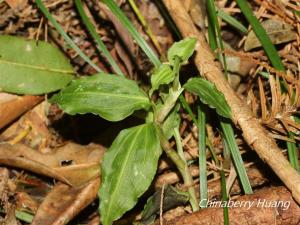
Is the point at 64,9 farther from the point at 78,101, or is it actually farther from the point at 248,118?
the point at 248,118

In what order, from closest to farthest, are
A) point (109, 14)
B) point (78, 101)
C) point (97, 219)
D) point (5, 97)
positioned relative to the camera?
point (78, 101) → point (97, 219) → point (5, 97) → point (109, 14)

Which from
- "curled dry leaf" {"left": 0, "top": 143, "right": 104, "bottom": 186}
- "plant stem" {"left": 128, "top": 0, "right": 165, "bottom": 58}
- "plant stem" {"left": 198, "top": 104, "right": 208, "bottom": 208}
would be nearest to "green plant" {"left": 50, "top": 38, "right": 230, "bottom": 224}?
"plant stem" {"left": 198, "top": 104, "right": 208, "bottom": 208}

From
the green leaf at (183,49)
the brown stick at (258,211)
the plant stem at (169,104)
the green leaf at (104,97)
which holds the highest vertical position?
the green leaf at (183,49)

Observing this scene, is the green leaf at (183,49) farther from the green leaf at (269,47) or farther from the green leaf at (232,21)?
the green leaf at (232,21)

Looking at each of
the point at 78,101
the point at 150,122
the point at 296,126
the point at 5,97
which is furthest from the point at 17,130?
the point at 296,126

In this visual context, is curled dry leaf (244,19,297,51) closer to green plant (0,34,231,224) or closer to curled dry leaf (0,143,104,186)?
green plant (0,34,231,224)

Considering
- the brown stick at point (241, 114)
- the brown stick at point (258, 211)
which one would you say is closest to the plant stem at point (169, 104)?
the brown stick at point (241, 114)

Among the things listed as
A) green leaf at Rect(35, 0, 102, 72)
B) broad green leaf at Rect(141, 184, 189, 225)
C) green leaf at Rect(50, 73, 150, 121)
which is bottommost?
broad green leaf at Rect(141, 184, 189, 225)
